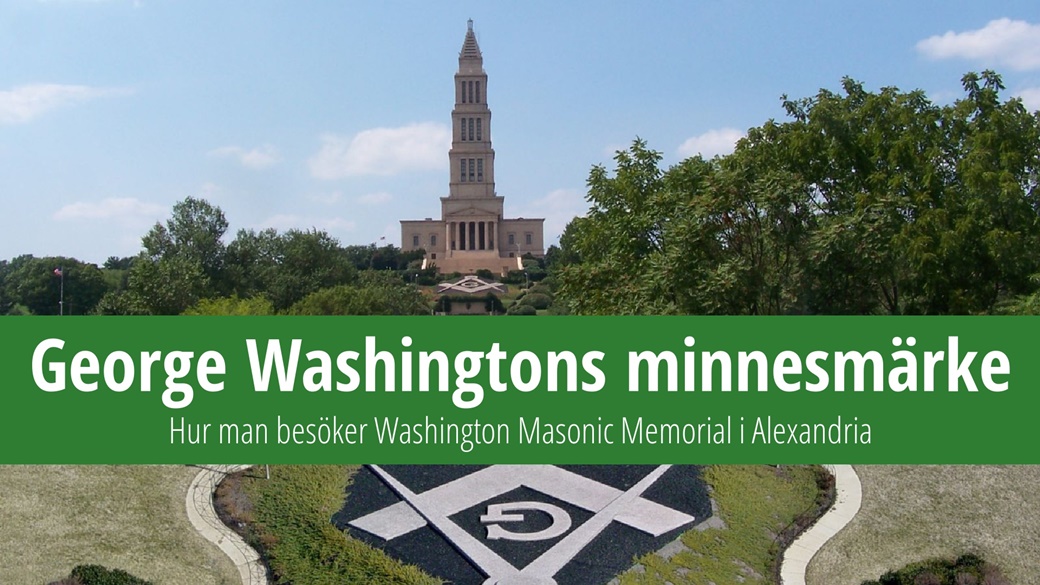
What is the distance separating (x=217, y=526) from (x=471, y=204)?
364 feet

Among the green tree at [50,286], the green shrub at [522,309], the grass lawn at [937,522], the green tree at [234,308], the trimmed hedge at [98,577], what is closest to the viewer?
the trimmed hedge at [98,577]

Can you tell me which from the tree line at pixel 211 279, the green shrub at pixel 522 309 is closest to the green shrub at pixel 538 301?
the green shrub at pixel 522 309

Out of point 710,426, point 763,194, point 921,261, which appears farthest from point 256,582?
point 921,261

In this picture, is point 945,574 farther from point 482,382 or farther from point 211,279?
point 211,279

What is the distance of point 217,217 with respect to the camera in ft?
163

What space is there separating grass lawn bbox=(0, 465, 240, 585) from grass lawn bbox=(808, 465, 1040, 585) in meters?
8.82

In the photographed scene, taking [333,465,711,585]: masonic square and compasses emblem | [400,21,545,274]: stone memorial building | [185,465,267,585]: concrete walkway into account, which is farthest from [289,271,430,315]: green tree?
[400,21,545,274]: stone memorial building

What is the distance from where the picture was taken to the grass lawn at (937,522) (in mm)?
13477

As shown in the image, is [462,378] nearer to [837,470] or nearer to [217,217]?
[837,470]

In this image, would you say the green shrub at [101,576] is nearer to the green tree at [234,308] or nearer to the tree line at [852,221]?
the tree line at [852,221]

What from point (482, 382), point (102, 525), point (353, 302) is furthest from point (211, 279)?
point (482, 382)

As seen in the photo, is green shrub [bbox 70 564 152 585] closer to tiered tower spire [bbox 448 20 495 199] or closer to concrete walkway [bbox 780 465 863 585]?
concrete walkway [bbox 780 465 863 585]

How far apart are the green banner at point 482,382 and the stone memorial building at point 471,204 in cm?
10820

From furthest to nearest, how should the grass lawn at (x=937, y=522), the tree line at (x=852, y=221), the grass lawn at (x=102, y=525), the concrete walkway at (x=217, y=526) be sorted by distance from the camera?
the tree line at (x=852, y=221), the grass lawn at (x=937, y=522), the concrete walkway at (x=217, y=526), the grass lawn at (x=102, y=525)
